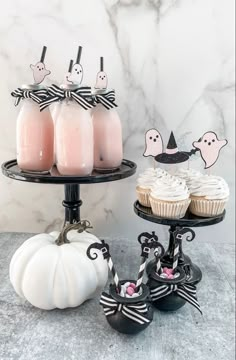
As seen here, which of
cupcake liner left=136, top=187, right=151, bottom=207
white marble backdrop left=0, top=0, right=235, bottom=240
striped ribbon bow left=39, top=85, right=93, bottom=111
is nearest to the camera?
striped ribbon bow left=39, top=85, right=93, bottom=111

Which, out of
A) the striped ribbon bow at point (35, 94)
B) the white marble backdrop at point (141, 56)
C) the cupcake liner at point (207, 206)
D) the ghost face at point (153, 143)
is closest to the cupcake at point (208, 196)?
the cupcake liner at point (207, 206)

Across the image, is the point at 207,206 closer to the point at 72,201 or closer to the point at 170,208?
the point at 170,208

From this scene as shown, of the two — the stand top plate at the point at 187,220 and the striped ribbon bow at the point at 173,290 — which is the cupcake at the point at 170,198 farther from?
the striped ribbon bow at the point at 173,290

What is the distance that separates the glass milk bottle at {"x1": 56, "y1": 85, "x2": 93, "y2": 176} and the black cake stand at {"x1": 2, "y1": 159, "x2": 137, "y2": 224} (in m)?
0.02

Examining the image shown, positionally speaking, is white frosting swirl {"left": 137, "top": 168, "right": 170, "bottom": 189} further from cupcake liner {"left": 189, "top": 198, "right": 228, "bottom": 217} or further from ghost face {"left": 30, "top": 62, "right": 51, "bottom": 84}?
ghost face {"left": 30, "top": 62, "right": 51, "bottom": 84}

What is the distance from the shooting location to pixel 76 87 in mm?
652

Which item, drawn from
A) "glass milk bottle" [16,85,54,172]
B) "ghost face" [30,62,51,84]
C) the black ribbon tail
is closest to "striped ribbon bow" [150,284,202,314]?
the black ribbon tail

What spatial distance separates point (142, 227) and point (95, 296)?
1.07 feet

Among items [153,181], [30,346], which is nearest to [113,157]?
[153,181]

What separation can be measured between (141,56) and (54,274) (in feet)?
1.87

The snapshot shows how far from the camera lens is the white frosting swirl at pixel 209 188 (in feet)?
2.33

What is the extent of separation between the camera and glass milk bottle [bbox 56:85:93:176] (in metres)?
0.66

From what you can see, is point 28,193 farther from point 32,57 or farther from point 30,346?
point 30,346

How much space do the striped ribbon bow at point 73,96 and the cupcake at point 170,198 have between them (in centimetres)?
20
